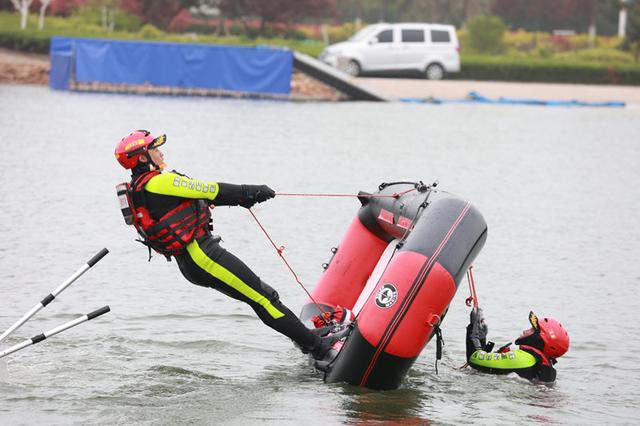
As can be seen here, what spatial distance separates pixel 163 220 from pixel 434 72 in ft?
104

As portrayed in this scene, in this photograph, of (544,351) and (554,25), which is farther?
(554,25)

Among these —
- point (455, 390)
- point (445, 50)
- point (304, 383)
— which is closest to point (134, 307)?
point (304, 383)

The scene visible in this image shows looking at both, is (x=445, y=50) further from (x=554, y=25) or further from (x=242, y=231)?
(x=554, y=25)

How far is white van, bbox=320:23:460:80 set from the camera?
3812 cm

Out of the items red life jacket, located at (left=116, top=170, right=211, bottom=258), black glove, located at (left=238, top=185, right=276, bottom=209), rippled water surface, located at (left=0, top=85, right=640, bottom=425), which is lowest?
rippled water surface, located at (left=0, top=85, right=640, bottom=425)

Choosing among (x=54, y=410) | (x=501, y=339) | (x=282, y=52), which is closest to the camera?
(x=54, y=410)

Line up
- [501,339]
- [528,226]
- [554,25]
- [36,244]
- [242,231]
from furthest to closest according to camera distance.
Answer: [554,25] < [528,226] < [242,231] < [36,244] < [501,339]

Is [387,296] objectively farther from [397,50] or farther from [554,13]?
[554,13]

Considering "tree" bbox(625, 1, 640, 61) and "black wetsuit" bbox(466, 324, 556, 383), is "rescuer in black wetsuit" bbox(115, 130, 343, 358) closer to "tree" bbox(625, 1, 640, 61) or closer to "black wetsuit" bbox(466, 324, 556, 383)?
"black wetsuit" bbox(466, 324, 556, 383)

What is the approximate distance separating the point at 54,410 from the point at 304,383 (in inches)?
74.9

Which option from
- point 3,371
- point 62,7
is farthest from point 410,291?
point 62,7

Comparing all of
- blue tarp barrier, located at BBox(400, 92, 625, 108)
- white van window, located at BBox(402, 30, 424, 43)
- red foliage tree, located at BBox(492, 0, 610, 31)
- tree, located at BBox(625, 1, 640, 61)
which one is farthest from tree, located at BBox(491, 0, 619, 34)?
blue tarp barrier, located at BBox(400, 92, 625, 108)

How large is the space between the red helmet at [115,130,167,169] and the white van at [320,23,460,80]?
95.7ft

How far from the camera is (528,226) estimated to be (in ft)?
55.2
